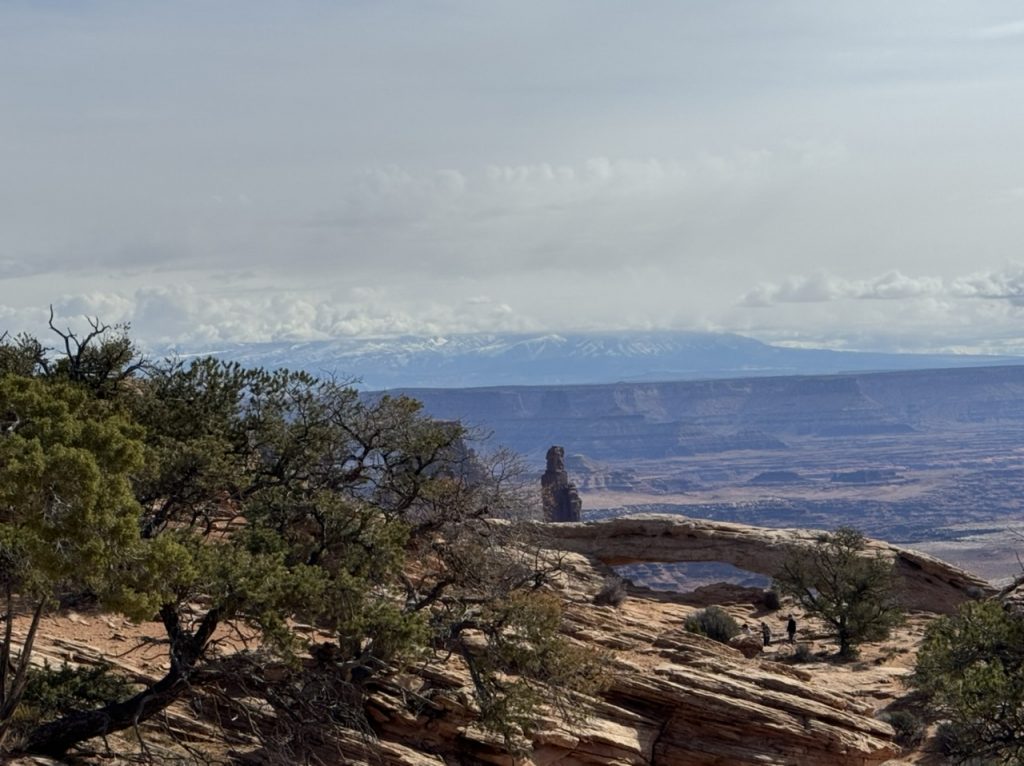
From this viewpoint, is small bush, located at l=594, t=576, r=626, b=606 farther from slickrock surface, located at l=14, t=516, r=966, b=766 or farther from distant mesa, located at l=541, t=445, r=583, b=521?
distant mesa, located at l=541, t=445, r=583, b=521

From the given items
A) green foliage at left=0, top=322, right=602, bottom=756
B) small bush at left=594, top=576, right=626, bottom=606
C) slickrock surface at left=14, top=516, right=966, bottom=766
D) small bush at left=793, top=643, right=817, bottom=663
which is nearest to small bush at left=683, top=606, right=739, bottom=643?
slickrock surface at left=14, top=516, right=966, bottom=766

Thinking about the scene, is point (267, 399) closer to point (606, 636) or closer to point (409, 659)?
point (409, 659)

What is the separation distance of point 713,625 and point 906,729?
9.78 m

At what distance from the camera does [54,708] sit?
2098 centimetres

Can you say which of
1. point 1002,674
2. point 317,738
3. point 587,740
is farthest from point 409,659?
point 1002,674

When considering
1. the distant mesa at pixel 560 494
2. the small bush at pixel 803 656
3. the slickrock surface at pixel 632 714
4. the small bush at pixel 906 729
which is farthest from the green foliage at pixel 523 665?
the distant mesa at pixel 560 494

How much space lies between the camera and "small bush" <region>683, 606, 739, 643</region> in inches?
1576

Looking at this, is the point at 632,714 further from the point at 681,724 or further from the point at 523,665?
the point at 523,665

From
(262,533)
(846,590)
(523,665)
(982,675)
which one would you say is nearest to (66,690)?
(262,533)

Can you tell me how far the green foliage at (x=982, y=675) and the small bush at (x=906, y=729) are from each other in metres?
5.42

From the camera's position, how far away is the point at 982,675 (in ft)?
74.7

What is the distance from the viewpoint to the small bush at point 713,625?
40031 millimetres

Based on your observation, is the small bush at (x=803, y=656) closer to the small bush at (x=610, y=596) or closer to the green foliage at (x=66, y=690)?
the small bush at (x=610, y=596)

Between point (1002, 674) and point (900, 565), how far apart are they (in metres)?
30.7
